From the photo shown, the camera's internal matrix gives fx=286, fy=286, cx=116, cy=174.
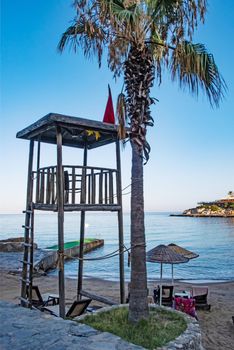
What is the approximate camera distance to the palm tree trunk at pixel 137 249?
618 centimetres

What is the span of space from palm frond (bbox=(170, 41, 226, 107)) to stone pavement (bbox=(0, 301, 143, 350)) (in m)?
5.52

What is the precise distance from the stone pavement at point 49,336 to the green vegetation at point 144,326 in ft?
6.89

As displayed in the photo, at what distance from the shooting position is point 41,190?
817 centimetres

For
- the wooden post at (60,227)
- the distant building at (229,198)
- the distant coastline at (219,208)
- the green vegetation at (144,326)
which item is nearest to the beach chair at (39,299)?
the wooden post at (60,227)

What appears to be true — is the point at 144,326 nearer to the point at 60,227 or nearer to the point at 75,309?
the point at 75,309

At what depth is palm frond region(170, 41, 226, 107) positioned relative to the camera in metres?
6.66

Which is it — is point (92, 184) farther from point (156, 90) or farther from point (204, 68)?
point (204, 68)

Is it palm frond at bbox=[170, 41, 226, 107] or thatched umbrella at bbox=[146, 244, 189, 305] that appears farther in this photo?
thatched umbrella at bbox=[146, 244, 189, 305]

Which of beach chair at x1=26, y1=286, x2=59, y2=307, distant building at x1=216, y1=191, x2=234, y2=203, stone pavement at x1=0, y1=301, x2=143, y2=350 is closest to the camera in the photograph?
stone pavement at x1=0, y1=301, x2=143, y2=350

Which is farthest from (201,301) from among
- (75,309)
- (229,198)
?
(229,198)

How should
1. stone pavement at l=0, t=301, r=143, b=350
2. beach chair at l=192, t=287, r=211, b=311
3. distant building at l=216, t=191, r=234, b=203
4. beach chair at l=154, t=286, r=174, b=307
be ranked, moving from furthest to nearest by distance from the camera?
distant building at l=216, t=191, r=234, b=203 → beach chair at l=192, t=287, r=211, b=311 → beach chair at l=154, t=286, r=174, b=307 → stone pavement at l=0, t=301, r=143, b=350

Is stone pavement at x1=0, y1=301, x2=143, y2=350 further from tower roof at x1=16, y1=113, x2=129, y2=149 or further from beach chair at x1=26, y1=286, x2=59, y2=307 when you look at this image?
beach chair at x1=26, y1=286, x2=59, y2=307

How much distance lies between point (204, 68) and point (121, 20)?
2.24 meters

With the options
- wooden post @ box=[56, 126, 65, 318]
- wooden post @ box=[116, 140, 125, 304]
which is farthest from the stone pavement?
wooden post @ box=[116, 140, 125, 304]
